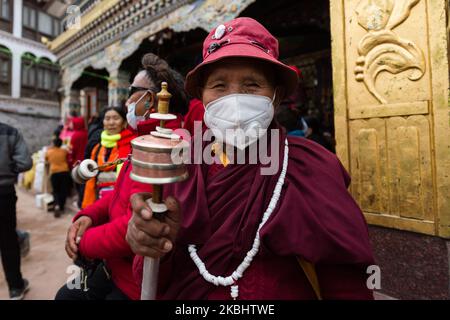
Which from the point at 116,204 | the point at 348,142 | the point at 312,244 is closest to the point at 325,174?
the point at 312,244

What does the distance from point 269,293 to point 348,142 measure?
1799mm

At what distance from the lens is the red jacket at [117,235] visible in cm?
101

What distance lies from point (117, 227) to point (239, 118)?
0.63 metres

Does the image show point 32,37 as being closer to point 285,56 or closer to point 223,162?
point 285,56

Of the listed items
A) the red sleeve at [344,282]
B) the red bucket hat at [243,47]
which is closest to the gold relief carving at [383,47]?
the red bucket hat at [243,47]

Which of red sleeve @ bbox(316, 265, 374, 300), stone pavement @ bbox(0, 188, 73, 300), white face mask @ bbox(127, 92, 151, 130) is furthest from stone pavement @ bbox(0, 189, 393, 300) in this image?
white face mask @ bbox(127, 92, 151, 130)

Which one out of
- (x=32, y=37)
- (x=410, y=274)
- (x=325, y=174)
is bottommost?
(x=410, y=274)

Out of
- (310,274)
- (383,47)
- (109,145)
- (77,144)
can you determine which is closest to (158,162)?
(310,274)

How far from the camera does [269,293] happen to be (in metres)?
0.80

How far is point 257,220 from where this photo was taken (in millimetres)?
813

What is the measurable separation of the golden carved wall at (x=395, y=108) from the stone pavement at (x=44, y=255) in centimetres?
325

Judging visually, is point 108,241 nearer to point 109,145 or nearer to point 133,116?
point 133,116

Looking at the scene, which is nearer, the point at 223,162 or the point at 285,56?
the point at 223,162

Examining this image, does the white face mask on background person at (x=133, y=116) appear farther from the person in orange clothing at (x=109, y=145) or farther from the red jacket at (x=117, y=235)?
the person in orange clothing at (x=109, y=145)
